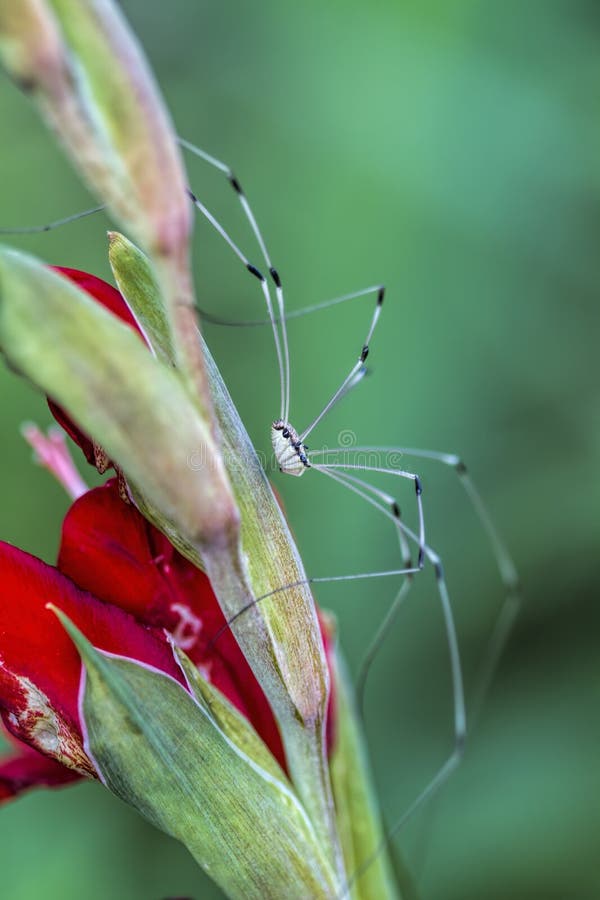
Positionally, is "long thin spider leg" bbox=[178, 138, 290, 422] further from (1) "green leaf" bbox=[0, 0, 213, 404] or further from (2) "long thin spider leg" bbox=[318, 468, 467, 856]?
(1) "green leaf" bbox=[0, 0, 213, 404]

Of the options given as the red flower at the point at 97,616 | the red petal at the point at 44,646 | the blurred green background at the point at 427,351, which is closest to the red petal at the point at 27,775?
the red flower at the point at 97,616

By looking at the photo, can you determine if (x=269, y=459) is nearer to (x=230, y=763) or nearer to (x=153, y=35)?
(x=230, y=763)

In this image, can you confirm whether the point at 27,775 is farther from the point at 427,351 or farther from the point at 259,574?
the point at 427,351

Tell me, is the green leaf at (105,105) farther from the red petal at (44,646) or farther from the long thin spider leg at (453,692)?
the long thin spider leg at (453,692)

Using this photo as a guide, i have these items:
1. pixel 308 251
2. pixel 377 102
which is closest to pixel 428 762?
pixel 308 251

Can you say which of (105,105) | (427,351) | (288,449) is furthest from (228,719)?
(427,351)
